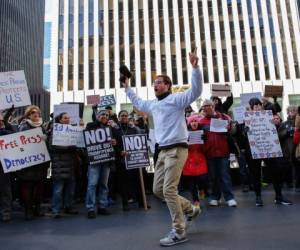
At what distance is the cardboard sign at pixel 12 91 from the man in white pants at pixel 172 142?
3976mm

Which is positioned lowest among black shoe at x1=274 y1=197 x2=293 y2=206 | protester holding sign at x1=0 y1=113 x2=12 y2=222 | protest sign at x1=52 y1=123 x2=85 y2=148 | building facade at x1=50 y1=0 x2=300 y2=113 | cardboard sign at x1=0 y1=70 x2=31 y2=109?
black shoe at x1=274 y1=197 x2=293 y2=206

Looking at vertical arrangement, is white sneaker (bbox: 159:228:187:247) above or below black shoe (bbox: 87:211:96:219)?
below

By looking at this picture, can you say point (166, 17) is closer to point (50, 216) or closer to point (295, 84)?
point (295, 84)

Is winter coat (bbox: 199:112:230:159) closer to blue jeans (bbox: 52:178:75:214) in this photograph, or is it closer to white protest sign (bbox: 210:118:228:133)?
white protest sign (bbox: 210:118:228:133)

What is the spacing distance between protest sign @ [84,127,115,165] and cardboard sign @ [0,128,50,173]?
841mm

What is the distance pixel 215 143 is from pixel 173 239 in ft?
9.66

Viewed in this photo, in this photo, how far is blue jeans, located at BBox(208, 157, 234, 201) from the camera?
6820 millimetres

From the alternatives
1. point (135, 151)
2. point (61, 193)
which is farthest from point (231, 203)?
point (61, 193)

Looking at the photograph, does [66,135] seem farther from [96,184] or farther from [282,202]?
[282,202]

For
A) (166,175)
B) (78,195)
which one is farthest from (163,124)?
(78,195)

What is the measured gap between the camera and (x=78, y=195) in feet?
29.0

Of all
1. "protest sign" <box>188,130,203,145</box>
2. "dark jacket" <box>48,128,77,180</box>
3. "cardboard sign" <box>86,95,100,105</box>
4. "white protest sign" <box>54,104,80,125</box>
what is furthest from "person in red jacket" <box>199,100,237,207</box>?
"cardboard sign" <box>86,95,100,105</box>

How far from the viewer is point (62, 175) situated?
669cm

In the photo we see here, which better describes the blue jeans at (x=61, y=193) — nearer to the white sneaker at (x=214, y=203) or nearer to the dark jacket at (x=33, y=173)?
the dark jacket at (x=33, y=173)
